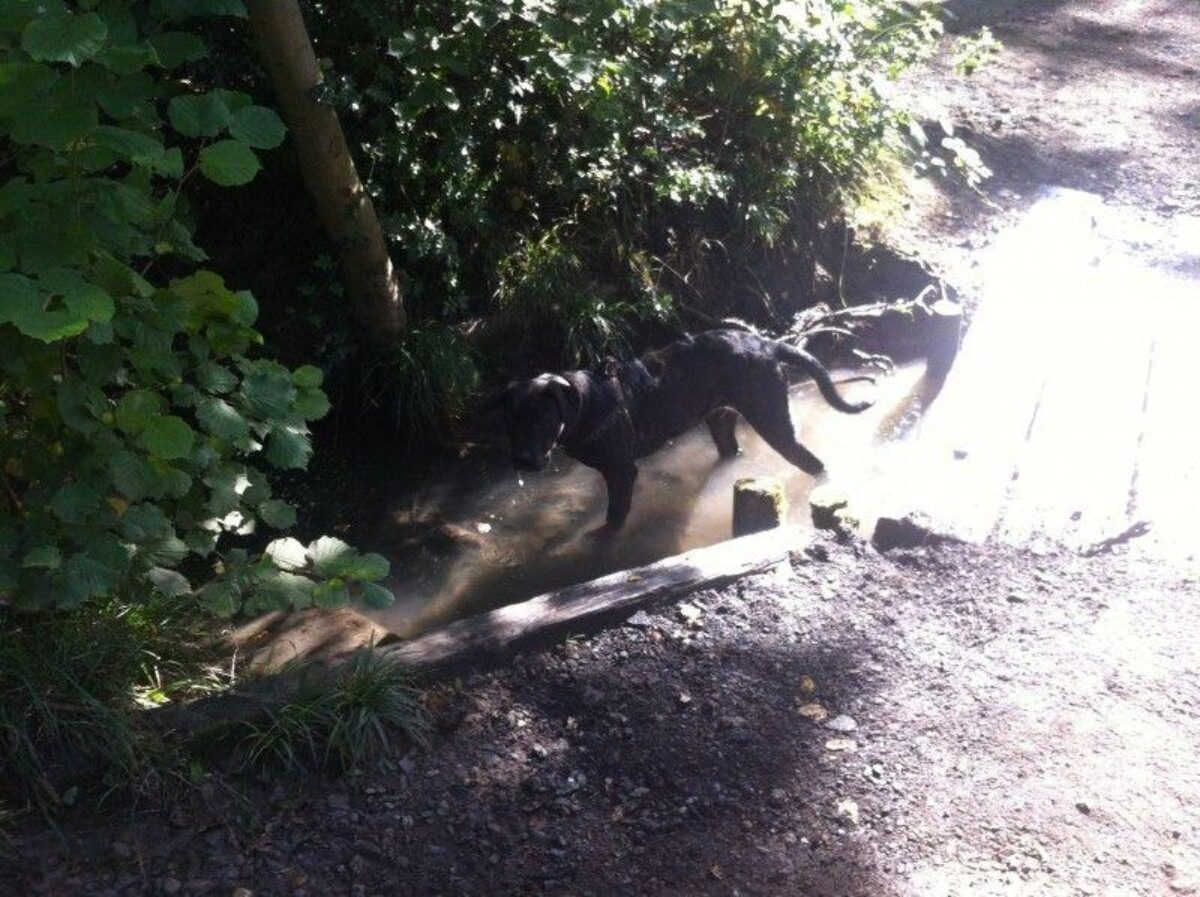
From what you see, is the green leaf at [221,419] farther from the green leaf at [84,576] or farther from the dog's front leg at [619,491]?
the dog's front leg at [619,491]

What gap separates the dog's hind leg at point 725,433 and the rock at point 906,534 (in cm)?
214

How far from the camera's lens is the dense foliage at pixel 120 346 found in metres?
2.93

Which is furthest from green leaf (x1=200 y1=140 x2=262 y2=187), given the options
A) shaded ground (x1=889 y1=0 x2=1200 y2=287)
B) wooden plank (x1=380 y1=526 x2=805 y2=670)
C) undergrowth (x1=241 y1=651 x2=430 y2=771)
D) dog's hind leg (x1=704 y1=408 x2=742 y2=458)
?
shaded ground (x1=889 y1=0 x2=1200 y2=287)

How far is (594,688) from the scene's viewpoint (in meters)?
4.64

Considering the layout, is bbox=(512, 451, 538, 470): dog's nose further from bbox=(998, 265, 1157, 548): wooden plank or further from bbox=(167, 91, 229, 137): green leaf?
bbox=(167, 91, 229, 137): green leaf

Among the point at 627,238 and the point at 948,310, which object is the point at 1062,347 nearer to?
the point at 948,310

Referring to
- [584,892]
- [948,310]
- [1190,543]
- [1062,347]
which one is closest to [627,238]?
[948,310]

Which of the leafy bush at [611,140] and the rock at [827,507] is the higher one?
the leafy bush at [611,140]

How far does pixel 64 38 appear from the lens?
2.72m

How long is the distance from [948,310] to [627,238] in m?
2.23

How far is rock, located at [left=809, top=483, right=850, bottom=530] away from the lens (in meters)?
5.71

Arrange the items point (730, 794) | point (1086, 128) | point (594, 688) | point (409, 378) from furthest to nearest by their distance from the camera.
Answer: point (1086, 128), point (409, 378), point (594, 688), point (730, 794)

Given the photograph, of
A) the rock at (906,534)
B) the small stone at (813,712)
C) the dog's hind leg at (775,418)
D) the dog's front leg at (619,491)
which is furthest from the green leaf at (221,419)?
the dog's hind leg at (775,418)

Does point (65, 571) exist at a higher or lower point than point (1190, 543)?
higher
